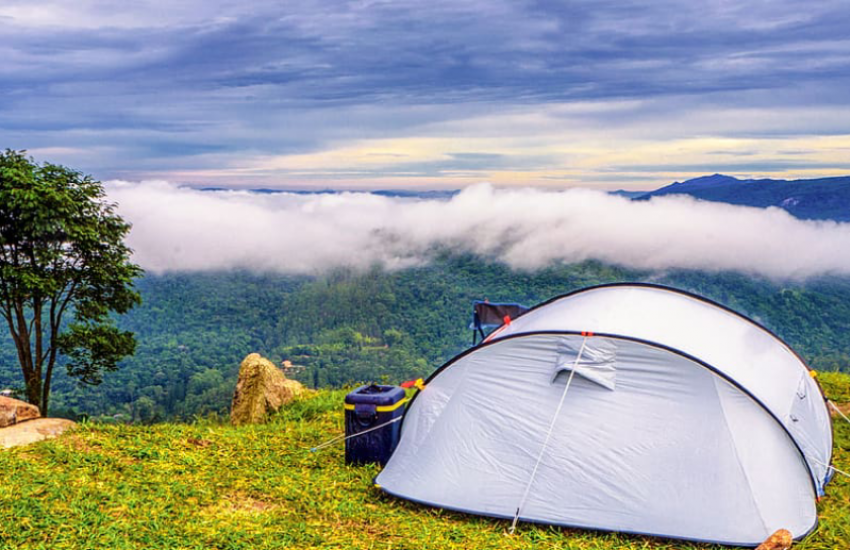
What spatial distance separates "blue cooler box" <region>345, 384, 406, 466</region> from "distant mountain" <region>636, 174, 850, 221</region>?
17410 cm

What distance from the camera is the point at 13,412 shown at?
377 inches

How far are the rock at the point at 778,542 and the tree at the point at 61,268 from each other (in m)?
13.7

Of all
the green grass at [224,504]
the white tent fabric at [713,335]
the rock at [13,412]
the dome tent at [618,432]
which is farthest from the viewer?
the rock at [13,412]

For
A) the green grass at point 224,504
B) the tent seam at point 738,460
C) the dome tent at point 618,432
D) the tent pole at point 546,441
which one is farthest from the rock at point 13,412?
the tent seam at point 738,460

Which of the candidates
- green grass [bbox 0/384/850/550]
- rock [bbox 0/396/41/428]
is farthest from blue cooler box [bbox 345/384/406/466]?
rock [bbox 0/396/41/428]

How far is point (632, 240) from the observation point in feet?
437

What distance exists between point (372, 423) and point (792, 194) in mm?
183732

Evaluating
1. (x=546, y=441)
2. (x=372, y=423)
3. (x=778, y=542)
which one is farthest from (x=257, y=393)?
(x=778, y=542)

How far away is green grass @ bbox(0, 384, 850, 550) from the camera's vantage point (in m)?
6.06

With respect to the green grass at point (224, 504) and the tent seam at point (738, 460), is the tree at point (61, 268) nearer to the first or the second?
the green grass at point (224, 504)

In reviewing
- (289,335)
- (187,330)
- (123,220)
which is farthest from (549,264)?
(123,220)

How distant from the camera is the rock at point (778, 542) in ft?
19.1

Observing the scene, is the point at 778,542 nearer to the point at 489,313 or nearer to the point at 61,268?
the point at 489,313

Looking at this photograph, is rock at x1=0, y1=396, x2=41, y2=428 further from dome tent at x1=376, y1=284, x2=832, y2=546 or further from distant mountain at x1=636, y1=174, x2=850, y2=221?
distant mountain at x1=636, y1=174, x2=850, y2=221
